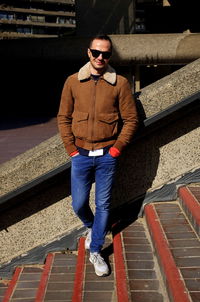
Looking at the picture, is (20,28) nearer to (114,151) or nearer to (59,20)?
A: (59,20)

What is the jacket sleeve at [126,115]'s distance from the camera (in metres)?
2.67

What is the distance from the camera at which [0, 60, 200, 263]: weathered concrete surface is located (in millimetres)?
3264

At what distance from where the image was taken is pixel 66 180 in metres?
3.48

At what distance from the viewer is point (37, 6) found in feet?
110

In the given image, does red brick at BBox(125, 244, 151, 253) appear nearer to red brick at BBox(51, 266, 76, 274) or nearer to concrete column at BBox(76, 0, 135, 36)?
red brick at BBox(51, 266, 76, 274)

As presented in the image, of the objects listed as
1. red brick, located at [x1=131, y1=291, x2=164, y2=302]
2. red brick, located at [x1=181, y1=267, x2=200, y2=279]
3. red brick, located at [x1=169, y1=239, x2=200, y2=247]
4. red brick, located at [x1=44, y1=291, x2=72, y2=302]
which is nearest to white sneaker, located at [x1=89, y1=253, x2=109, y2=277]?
red brick, located at [x1=44, y1=291, x2=72, y2=302]

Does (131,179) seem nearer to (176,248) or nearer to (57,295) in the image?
(176,248)

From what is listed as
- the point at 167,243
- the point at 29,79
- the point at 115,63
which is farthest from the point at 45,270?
the point at 29,79

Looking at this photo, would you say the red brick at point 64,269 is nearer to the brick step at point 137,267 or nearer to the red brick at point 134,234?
the brick step at point 137,267

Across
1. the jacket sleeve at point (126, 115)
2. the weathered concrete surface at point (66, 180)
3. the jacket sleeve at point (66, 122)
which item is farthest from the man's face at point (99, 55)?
the weathered concrete surface at point (66, 180)

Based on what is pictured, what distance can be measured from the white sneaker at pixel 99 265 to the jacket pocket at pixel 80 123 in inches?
43.8

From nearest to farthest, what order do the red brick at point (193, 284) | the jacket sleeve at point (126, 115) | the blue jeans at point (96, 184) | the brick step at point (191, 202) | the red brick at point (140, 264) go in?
the red brick at point (193, 284) < the jacket sleeve at point (126, 115) < the blue jeans at point (96, 184) < the red brick at point (140, 264) < the brick step at point (191, 202)

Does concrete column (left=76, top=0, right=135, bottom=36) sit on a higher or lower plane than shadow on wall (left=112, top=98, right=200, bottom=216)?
higher

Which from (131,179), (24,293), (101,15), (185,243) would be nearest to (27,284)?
(24,293)
